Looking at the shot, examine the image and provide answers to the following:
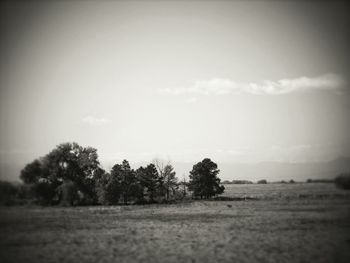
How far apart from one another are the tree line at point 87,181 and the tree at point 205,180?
3.79 feet

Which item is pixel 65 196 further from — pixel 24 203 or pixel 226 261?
pixel 226 261

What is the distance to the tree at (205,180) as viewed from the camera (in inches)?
3957

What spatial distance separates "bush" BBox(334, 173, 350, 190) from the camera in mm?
69875

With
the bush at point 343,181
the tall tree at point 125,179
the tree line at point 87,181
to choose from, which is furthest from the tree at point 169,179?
the bush at point 343,181

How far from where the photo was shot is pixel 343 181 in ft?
232

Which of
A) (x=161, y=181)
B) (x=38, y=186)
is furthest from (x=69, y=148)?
(x=161, y=181)

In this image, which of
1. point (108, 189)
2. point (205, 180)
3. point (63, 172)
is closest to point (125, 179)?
point (108, 189)

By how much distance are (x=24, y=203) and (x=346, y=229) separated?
5972 cm

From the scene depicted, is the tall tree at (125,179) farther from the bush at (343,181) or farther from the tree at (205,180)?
the bush at (343,181)

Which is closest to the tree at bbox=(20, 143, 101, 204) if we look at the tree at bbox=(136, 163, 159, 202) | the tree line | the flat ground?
the tree line

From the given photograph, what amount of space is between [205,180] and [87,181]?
38238 mm

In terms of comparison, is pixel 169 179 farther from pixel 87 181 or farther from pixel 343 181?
pixel 343 181

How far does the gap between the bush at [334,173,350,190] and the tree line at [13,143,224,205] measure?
127ft

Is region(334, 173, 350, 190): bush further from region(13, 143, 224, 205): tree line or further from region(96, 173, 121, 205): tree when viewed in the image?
region(96, 173, 121, 205): tree
